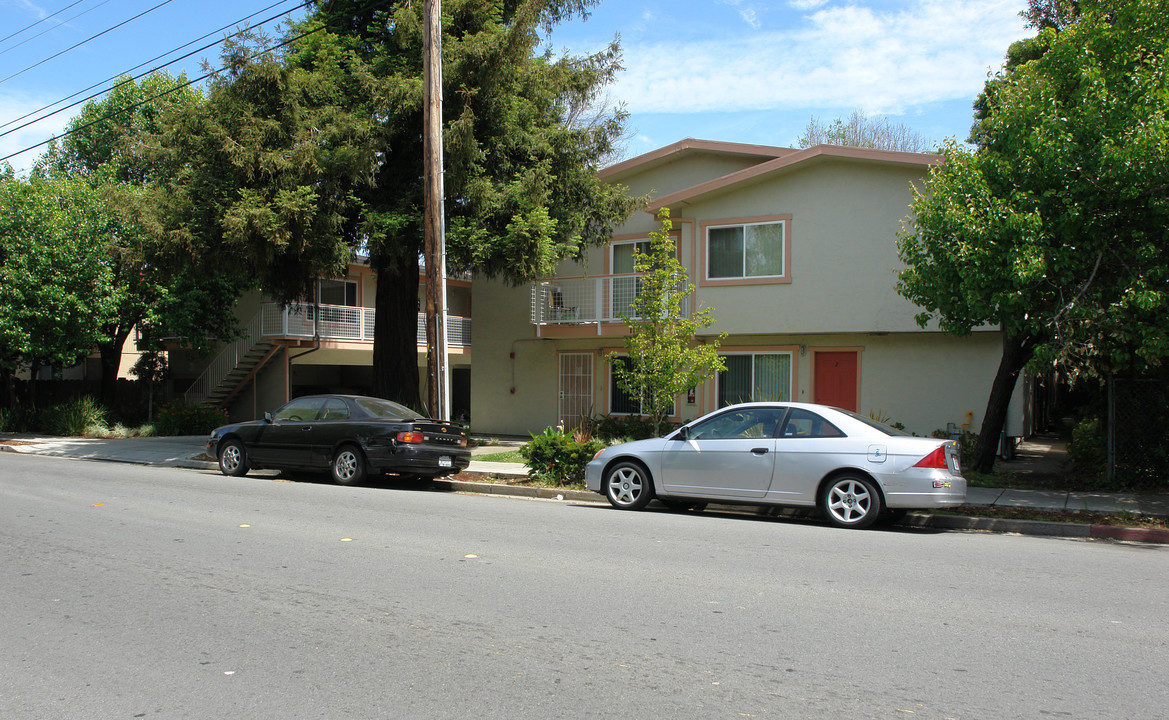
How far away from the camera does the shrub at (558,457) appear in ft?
42.8

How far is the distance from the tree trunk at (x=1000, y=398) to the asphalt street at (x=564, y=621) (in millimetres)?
5072

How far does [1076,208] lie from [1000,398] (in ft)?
14.7

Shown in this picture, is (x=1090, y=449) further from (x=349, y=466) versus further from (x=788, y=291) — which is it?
(x=349, y=466)

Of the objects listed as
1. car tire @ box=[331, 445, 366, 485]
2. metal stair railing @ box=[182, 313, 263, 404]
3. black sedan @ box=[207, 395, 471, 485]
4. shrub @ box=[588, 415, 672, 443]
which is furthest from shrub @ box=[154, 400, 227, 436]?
car tire @ box=[331, 445, 366, 485]

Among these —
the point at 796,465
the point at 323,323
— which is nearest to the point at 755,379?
the point at 796,465

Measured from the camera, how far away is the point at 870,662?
195 inches

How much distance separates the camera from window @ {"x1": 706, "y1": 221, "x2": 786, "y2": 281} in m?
18.6

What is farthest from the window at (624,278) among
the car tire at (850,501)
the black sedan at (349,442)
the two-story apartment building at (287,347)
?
the car tire at (850,501)

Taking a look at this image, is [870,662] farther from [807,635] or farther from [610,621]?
[610,621]

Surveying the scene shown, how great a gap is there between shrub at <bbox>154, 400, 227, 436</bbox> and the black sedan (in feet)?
38.9

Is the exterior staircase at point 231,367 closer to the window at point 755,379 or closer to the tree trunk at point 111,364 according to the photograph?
the tree trunk at point 111,364

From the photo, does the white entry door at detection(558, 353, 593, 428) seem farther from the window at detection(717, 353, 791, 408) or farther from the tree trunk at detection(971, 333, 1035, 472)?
the tree trunk at detection(971, 333, 1035, 472)

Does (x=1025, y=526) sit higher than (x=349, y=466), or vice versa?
(x=349, y=466)

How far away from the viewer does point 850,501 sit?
986 centimetres
